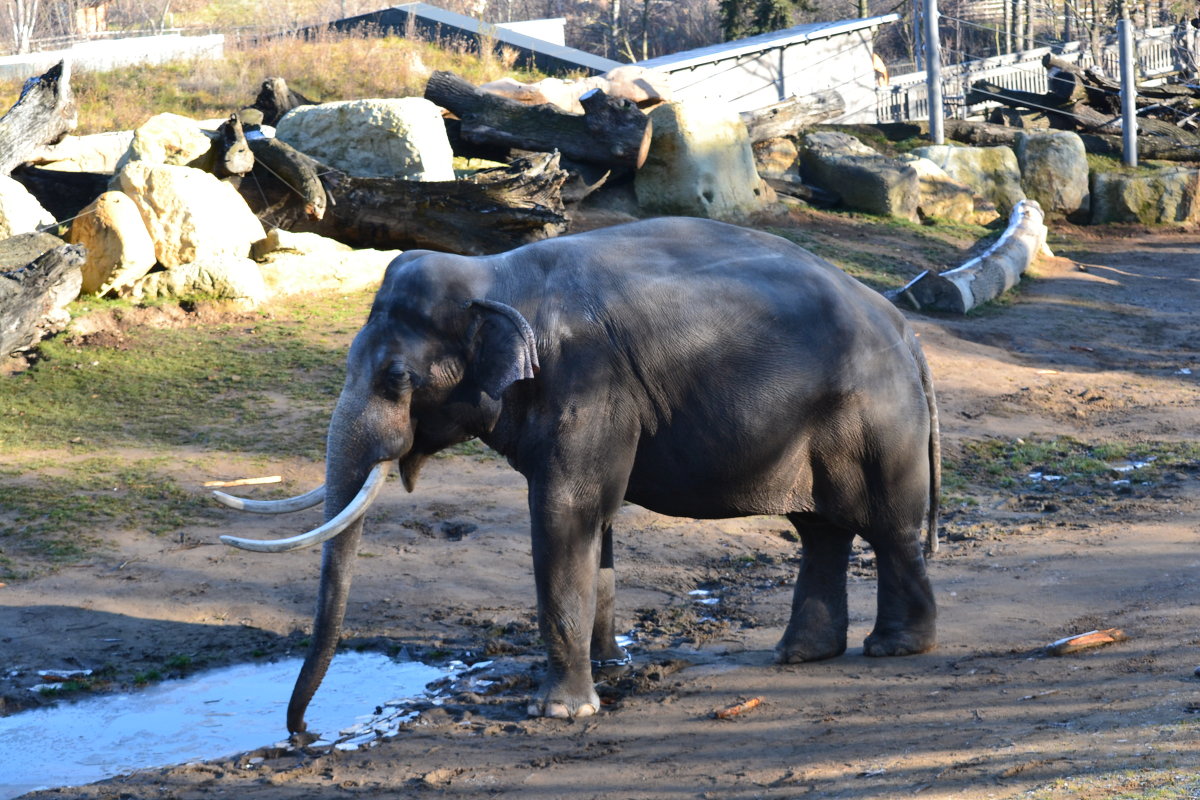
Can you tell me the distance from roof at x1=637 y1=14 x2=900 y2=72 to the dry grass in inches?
130

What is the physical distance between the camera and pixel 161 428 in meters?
9.31

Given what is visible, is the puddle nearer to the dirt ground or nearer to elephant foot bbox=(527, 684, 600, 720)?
the dirt ground

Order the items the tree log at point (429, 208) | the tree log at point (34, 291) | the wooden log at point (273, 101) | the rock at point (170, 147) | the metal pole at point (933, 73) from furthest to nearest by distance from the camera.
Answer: the metal pole at point (933, 73) → the wooden log at point (273, 101) → the tree log at point (429, 208) → the rock at point (170, 147) → the tree log at point (34, 291)

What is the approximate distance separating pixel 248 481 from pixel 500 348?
3903mm

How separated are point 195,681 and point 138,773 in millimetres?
1051

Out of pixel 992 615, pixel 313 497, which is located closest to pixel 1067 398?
pixel 992 615

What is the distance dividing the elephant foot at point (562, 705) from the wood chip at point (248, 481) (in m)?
3.69

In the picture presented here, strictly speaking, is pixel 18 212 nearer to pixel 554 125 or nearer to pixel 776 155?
pixel 554 125

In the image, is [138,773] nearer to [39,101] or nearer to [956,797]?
[956,797]

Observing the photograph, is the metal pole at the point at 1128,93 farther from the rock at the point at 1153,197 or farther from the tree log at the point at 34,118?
the tree log at the point at 34,118

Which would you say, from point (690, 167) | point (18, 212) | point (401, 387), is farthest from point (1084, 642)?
point (690, 167)

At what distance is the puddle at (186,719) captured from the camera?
498 cm

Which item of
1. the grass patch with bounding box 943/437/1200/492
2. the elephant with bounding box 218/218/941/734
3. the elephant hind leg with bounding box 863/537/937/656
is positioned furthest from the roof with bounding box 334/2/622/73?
the elephant hind leg with bounding box 863/537/937/656

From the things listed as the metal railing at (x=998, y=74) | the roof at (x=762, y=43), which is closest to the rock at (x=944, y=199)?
the metal railing at (x=998, y=74)
